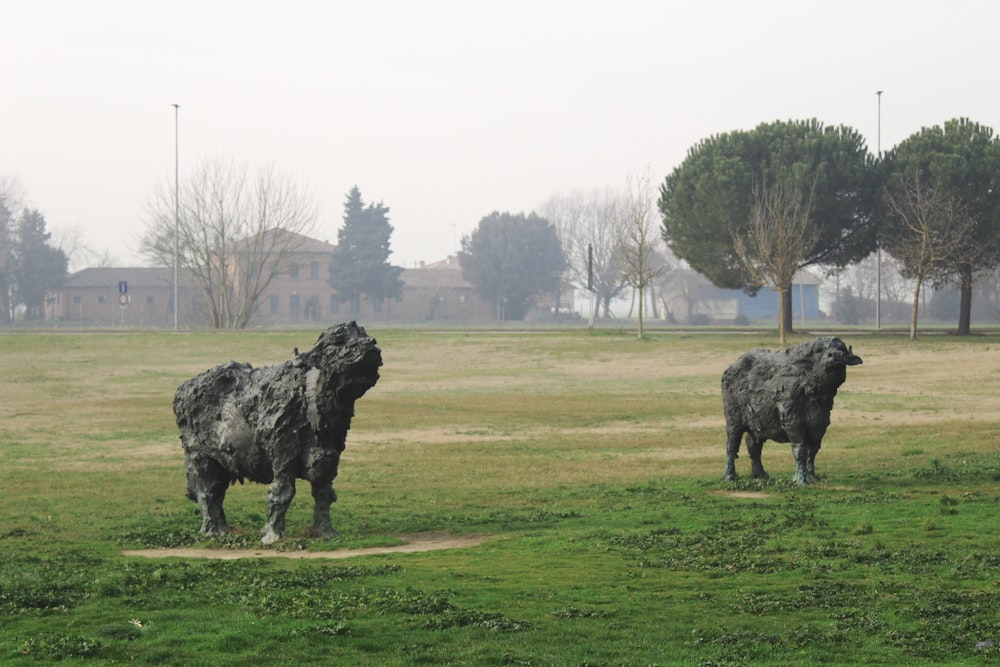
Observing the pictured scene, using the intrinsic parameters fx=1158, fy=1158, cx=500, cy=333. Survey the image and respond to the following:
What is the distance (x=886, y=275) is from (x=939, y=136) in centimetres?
7384

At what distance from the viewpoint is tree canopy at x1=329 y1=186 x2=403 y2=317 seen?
12950 centimetres

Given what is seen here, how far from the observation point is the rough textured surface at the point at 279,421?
53.2 ft

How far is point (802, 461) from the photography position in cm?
2119

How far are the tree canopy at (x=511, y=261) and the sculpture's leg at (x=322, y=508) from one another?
Result: 11699 centimetres

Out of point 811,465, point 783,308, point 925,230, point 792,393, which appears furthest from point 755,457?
point 925,230

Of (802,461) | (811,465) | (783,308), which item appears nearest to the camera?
(802,461)

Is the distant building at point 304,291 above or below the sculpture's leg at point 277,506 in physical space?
above

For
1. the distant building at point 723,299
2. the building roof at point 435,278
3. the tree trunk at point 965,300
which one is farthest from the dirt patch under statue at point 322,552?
the distant building at point 723,299

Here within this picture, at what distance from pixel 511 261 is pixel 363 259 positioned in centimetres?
1718

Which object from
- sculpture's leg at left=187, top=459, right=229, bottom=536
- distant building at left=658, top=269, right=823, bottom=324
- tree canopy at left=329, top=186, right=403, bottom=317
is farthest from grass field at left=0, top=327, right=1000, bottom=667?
distant building at left=658, top=269, right=823, bottom=324

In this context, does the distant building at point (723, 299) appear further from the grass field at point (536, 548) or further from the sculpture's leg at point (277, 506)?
the sculpture's leg at point (277, 506)

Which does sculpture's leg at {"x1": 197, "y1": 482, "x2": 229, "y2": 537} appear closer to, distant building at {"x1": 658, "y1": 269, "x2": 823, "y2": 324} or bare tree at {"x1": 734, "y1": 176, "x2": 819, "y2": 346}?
bare tree at {"x1": 734, "y1": 176, "x2": 819, "y2": 346}

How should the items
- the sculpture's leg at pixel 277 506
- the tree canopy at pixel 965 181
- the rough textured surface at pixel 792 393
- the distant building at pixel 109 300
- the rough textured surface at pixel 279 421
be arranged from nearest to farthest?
the rough textured surface at pixel 279 421 → the sculpture's leg at pixel 277 506 → the rough textured surface at pixel 792 393 → the tree canopy at pixel 965 181 → the distant building at pixel 109 300

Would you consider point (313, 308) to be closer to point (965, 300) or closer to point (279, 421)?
point (965, 300)
